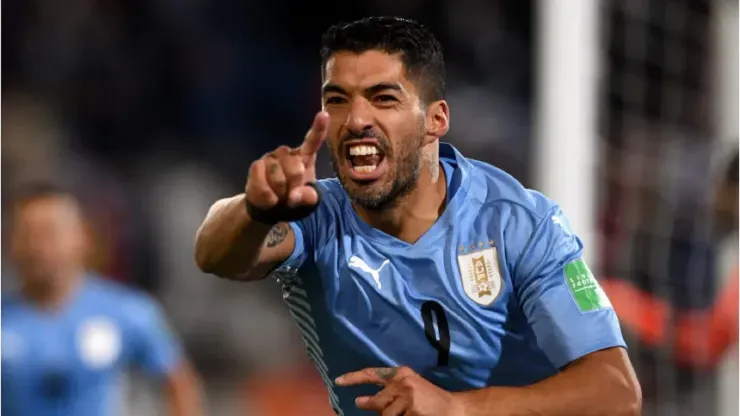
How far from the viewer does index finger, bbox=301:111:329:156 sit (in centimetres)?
241

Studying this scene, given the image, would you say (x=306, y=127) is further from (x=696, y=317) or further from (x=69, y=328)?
(x=696, y=317)

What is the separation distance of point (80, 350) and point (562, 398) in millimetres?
3311

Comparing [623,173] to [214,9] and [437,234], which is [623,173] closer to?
[437,234]

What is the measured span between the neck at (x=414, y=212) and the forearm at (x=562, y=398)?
0.54m

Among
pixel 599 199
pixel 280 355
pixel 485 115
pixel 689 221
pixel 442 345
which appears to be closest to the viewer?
pixel 442 345

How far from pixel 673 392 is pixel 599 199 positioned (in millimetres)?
1067

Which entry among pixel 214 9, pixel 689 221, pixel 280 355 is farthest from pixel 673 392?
pixel 214 9

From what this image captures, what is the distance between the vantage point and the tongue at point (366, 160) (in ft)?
9.18

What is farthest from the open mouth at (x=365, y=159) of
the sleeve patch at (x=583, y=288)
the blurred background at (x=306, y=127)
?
the blurred background at (x=306, y=127)

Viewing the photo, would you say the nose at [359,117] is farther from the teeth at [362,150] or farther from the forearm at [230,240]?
the forearm at [230,240]

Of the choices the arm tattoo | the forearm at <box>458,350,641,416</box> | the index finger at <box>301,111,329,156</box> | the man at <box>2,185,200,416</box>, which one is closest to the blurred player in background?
the man at <box>2,185,200,416</box>

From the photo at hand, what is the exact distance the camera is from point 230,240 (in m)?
2.62

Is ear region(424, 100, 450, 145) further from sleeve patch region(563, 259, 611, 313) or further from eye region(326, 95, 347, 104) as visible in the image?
sleeve patch region(563, 259, 611, 313)

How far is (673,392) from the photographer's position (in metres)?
5.46
